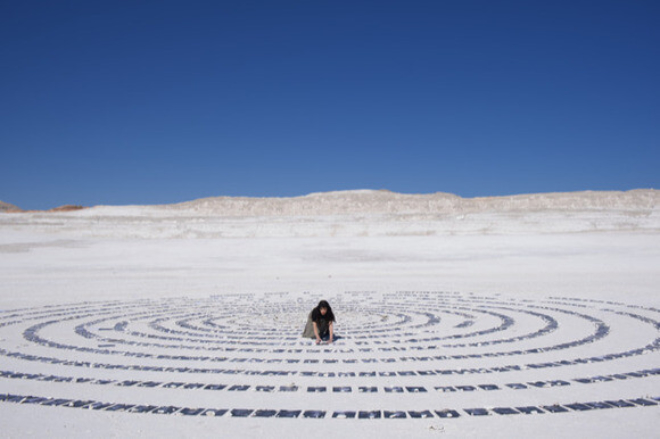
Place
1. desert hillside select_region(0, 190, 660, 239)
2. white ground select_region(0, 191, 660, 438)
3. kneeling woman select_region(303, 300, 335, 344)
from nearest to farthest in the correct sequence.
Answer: white ground select_region(0, 191, 660, 438) → kneeling woman select_region(303, 300, 335, 344) → desert hillside select_region(0, 190, 660, 239)

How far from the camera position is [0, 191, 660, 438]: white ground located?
5000 millimetres

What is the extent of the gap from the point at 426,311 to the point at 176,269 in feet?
47.9

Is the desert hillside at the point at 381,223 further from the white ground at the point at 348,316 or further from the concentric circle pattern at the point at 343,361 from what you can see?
the concentric circle pattern at the point at 343,361

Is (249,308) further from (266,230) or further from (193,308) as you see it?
(266,230)

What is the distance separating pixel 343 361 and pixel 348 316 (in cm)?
392

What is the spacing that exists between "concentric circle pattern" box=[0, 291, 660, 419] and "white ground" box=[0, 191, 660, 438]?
44mm

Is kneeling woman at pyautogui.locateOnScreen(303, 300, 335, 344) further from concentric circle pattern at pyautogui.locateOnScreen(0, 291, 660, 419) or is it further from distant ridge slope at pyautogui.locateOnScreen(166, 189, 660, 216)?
distant ridge slope at pyautogui.locateOnScreen(166, 189, 660, 216)

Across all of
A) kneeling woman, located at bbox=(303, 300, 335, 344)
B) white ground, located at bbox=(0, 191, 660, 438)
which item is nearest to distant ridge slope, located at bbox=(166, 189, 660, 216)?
white ground, located at bbox=(0, 191, 660, 438)

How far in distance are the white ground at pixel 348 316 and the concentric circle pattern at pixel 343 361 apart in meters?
0.04

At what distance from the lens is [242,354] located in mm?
7844

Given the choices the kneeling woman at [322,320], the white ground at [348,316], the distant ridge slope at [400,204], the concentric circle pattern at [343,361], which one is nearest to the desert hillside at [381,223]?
the distant ridge slope at [400,204]

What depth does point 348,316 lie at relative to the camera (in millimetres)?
11273

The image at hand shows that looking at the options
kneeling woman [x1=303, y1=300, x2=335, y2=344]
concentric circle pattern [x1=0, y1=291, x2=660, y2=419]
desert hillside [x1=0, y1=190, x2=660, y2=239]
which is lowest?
concentric circle pattern [x1=0, y1=291, x2=660, y2=419]

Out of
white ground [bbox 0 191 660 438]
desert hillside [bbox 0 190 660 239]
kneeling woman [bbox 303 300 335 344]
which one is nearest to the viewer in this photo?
white ground [bbox 0 191 660 438]
